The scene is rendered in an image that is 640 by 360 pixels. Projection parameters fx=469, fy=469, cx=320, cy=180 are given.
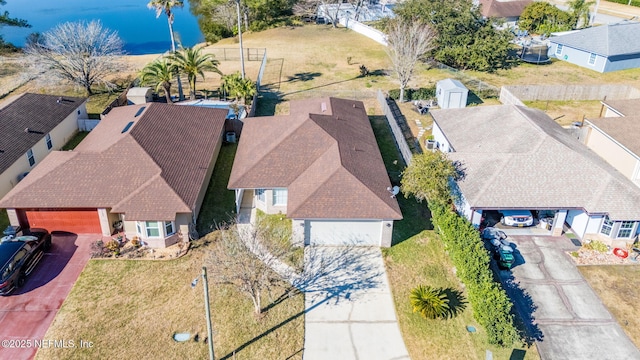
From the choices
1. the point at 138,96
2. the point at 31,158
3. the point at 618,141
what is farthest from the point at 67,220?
the point at 618,141

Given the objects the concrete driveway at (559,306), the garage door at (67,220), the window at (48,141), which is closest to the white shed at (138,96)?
the window at (48,141)

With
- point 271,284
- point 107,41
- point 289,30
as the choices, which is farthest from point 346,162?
point 289,30

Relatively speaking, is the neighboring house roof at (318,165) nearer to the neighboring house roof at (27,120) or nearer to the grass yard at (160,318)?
the grass yard at (160,318)

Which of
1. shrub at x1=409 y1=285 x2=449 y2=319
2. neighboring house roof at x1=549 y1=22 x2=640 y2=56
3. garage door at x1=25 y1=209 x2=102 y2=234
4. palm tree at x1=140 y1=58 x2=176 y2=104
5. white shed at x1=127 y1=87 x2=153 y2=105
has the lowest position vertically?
shrub at x1=409 y1=285 x2=449 y2=319

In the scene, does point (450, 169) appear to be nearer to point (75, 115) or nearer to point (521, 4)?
point (75, 115)

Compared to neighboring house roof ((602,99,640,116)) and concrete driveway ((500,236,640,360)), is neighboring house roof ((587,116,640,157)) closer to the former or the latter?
neighboring house roof ((602,99,640,116))

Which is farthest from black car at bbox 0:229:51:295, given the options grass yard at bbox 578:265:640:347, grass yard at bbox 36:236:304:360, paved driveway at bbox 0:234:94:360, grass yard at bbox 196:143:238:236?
grass yard at bbox 578:265:640:347

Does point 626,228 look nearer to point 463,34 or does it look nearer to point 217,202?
point 217,202
